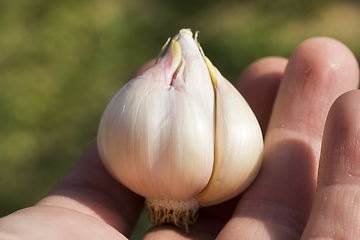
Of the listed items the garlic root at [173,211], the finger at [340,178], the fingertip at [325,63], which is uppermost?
the fingertip at [325,63]

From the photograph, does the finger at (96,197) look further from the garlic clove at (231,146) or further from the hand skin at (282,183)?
the garlic clove at (231,146)

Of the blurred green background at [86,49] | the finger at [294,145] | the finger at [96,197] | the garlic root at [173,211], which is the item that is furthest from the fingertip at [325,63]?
the blurred green background at [86,49]

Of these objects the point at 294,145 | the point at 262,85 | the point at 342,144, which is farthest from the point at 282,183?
the point at 262,85

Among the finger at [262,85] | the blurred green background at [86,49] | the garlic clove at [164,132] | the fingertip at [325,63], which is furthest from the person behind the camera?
the blurred green background at [86,49]

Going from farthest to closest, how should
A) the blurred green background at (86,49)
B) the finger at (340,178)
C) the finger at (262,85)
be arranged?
the blurred green background at (86,49), the finger at (262,85), the finger at (340,178)

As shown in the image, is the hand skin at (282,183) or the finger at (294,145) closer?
the hand skin at (282,183)

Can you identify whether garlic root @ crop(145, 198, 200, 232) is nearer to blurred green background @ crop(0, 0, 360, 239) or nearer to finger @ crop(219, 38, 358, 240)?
finger @ crop(219, 38, 358, 240)

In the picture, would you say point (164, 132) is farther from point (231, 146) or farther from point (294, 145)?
point (294, 145)

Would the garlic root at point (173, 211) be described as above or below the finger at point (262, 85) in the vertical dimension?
below
